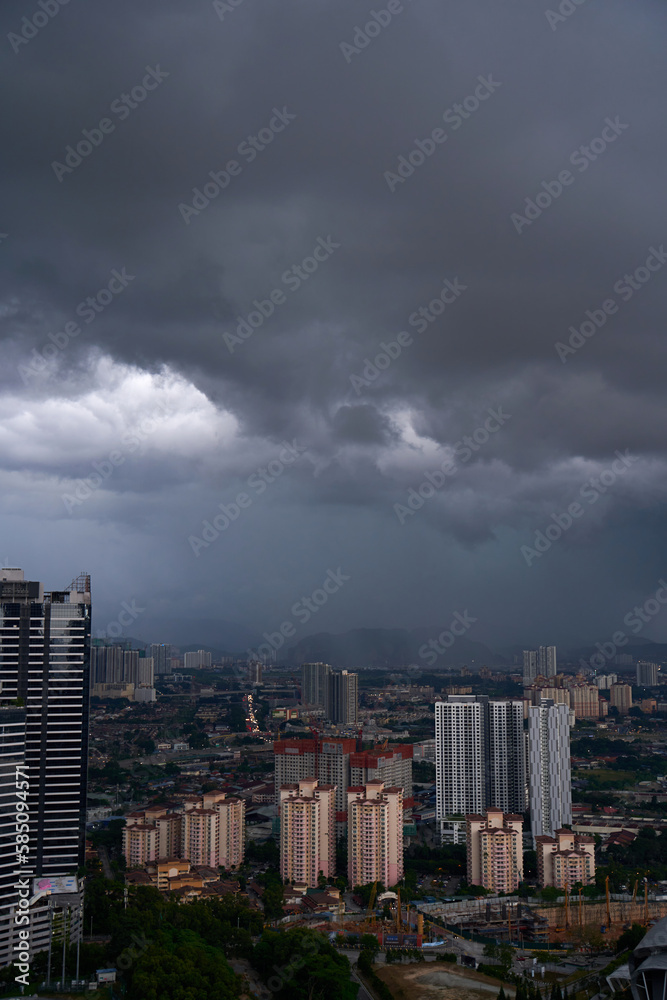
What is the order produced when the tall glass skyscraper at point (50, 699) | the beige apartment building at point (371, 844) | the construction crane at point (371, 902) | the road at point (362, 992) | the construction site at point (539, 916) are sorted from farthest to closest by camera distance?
1. the beige apartment building at point (371, 844)
2. the construction crane at point (371, 902)
3. the construction site at point (539, 916)
4. the tall glass skyscraper at point (50, 699)
5. the road at point (362, 992)

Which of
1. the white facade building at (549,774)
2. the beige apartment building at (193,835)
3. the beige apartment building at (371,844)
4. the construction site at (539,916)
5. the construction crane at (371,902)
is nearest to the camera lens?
the construction site at (539,916)

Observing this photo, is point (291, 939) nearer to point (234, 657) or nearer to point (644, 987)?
point (644, 987)

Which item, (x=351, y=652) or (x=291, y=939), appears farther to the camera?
(x=351, y=652)

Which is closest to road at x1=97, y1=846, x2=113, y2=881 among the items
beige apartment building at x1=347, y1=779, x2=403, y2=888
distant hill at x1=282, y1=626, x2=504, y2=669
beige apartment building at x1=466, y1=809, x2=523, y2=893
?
beige apartment building at x1=347, y1=779, x2=403, y2=888

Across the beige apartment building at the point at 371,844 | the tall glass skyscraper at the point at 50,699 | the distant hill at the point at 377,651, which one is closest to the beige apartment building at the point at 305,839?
the beige apartment building at the point at 371,844

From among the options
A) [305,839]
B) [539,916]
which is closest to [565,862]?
[539,916]

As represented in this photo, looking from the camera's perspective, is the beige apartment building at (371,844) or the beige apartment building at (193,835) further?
the beige apartment building at (193,835)

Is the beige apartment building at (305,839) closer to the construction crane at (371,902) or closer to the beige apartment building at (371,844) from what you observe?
the beige apartment building at (371,844)

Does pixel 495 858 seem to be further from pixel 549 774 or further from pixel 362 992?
pixel 362 992

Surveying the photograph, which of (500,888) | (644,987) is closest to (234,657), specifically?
(500,888)
